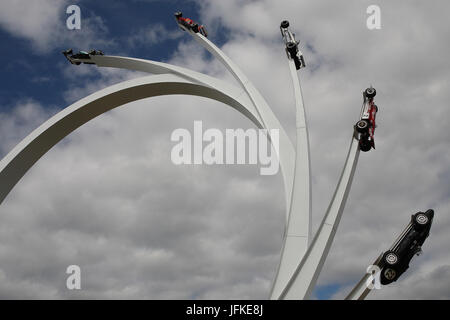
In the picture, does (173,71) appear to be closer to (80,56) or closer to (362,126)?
(80,56)

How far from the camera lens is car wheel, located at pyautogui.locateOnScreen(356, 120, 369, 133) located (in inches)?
466

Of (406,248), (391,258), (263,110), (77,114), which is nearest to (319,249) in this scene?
(391,258)

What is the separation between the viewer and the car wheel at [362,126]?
466 inches

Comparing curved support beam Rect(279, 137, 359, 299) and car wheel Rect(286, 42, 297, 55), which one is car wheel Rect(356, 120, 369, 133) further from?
car wheel Rect(286, 42, 297, 55)

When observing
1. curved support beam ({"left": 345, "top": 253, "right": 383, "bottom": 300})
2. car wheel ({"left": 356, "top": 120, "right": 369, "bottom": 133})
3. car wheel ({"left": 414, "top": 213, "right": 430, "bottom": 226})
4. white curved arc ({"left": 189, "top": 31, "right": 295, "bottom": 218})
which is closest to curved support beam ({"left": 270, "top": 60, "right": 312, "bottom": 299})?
white curved arc ({"left": 189, "top": 31, "right": 295, "bottom": 218})

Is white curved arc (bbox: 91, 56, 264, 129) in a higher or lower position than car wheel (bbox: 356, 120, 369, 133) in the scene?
higher

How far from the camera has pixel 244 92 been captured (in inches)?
626

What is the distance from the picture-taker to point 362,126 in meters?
11.9

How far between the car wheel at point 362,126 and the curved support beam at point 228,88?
2470mm

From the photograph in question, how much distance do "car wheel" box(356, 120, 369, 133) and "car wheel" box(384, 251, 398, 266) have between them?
4220 mm

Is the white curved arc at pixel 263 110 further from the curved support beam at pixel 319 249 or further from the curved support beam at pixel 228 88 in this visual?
the curved support beam at pixel 319 249

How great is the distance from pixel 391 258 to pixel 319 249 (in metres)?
1.90
